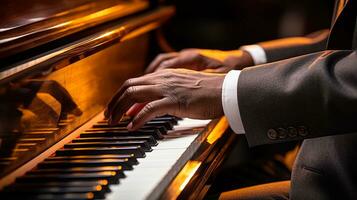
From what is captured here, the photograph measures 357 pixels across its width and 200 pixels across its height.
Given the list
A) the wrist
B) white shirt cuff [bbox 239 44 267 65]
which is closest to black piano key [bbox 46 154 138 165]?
the wrist

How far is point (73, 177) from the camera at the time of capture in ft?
3.45

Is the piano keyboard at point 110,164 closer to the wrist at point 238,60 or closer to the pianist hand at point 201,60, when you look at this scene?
the pianist hand at point 201,60

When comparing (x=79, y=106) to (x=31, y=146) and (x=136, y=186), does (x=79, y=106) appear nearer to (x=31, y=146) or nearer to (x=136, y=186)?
(x=31, y=146)

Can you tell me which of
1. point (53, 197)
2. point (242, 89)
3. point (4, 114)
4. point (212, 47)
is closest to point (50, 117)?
point (4, 114)

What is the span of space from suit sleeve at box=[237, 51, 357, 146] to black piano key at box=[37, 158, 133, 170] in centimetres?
28

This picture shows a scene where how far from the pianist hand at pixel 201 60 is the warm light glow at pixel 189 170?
58cm

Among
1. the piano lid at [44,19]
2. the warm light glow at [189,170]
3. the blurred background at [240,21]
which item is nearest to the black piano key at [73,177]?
the warm light glow at [189,170]

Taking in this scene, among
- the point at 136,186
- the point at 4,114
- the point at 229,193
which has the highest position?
the point at 4,114

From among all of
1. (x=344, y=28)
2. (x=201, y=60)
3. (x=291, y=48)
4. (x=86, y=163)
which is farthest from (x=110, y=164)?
(x=291, y=48)

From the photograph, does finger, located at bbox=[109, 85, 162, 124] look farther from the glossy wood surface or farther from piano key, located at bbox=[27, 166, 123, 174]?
piano key, located at bbox=[27, 166, 123, 174]

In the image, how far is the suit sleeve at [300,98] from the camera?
3.73 ft

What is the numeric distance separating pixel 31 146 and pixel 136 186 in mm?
278

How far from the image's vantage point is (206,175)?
127 cm

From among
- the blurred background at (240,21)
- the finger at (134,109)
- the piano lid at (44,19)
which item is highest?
the piano lid at (44,19)
